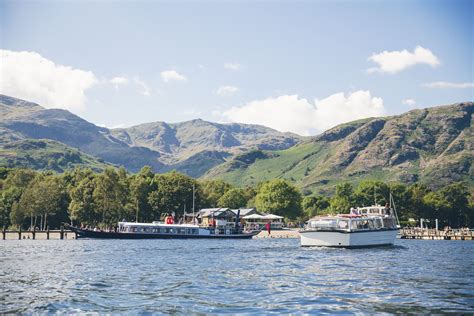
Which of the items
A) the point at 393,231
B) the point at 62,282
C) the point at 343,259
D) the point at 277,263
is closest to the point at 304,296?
the point at 62,282

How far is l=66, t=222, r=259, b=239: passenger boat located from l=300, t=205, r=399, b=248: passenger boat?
64.8 metres

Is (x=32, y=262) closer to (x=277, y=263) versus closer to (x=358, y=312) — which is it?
(x=277, y=263)

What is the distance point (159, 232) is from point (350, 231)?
7454 cm

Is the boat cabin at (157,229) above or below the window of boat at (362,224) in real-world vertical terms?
below

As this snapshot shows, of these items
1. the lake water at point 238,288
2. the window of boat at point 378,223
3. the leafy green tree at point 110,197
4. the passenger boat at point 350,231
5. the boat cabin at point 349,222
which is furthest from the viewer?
the leafy green tree at point 110,197

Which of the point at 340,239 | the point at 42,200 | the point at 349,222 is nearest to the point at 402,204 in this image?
the point at 349,222

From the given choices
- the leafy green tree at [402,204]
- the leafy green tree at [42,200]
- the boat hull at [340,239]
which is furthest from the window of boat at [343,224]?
the leafy green tree at [402,204]

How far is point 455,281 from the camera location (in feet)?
135

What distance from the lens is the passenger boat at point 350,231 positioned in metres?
86.0

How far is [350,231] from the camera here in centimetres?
8612

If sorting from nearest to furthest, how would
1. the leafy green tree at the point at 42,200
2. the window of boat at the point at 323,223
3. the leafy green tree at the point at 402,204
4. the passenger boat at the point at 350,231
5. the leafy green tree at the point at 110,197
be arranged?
the passenger boat at the point at 350,231 → the window of boat at the point at 323,223 → the leafy green tree at the point at 42,200 → the leafy green tree at the point at 110,197 → the leafy green tree at the point at 402,204

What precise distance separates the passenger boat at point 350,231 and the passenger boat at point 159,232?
64850 millimetres

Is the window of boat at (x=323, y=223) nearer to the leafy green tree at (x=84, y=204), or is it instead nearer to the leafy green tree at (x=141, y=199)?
the leafy green tree at (x=84, y=204)

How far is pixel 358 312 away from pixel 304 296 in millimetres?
5622
